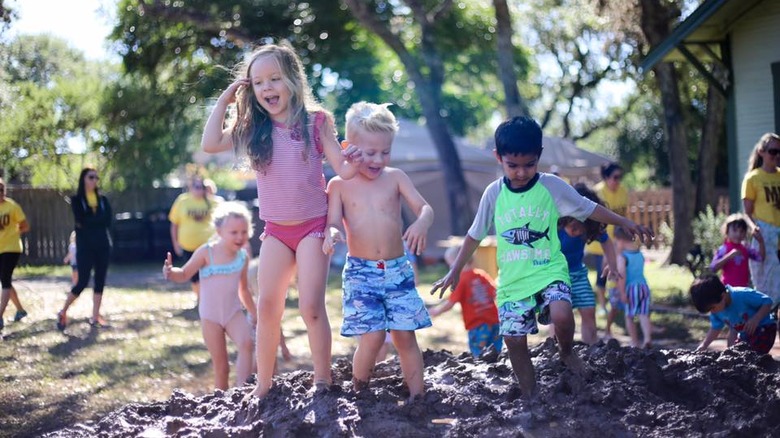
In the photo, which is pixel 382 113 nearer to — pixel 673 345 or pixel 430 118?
pixel 673 345

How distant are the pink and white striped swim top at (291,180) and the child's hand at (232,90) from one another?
0.32 metres

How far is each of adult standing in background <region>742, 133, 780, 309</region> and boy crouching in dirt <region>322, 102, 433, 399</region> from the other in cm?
444

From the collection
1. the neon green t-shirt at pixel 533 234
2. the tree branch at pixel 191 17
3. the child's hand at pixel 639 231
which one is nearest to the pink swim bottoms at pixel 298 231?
the neon green t-shirt at pixel 533 234

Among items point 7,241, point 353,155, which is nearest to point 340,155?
point 353,155

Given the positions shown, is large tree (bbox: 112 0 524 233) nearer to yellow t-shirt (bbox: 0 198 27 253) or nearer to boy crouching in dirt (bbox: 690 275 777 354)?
yellow t-shirt (bbox: 0 198 27 253)

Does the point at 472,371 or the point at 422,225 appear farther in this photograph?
the point at 472,371

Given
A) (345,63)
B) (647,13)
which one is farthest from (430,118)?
(345,63)

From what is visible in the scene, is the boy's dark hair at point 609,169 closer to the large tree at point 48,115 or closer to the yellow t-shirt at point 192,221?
the yellow t-shirt at point 192,221

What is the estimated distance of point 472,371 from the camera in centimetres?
618

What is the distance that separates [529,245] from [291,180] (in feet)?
4.62

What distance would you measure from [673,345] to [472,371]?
157 inches

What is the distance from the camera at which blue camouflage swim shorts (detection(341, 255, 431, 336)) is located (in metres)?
5.52

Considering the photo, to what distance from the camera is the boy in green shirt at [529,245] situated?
5336 mm

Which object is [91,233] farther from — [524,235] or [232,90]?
[524,235]
